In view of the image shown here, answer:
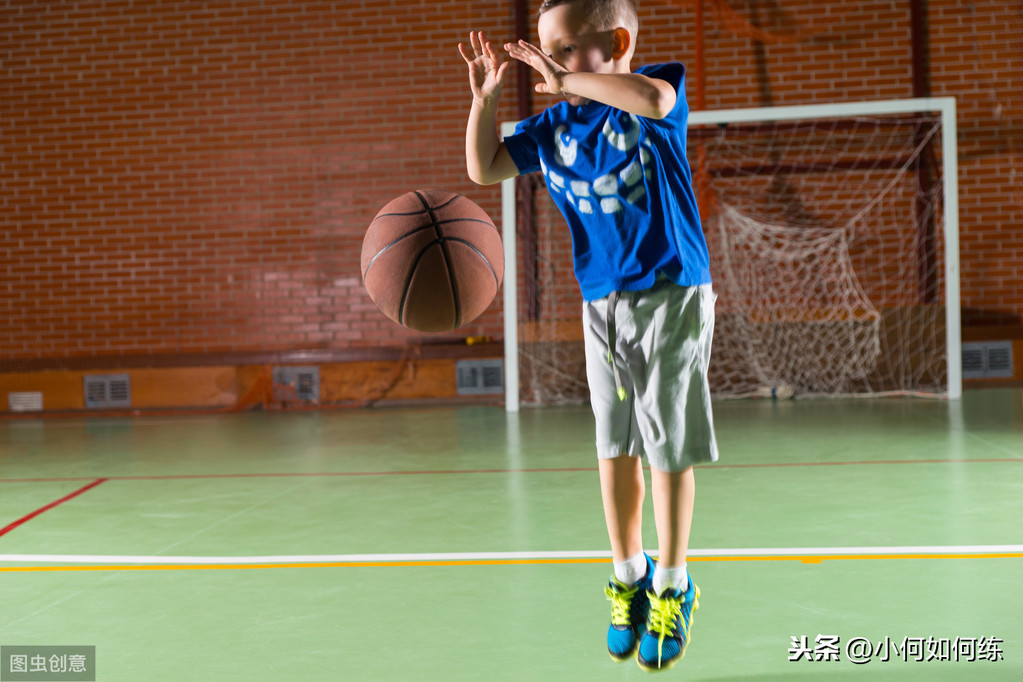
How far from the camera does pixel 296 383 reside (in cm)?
881

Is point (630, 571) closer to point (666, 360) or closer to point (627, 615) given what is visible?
point (627, 615)

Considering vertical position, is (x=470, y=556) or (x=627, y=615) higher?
(x=627, y=615)

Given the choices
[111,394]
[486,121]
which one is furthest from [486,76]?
[111,394]

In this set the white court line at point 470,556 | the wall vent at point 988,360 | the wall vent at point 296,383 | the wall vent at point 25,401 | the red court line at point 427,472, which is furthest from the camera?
the wall vent at point 25,401

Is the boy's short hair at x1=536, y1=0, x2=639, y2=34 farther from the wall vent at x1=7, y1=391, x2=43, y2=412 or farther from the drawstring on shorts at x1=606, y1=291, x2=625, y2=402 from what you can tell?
the wall vent at x1=7, y1=391, x2=43, y2=412

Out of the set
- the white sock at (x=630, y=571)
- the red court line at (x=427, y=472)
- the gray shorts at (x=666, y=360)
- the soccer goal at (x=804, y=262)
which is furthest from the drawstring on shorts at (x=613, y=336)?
the soccer goal at (x=804, y=262)

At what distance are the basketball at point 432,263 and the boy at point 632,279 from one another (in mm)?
484

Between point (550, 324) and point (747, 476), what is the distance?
4.21m

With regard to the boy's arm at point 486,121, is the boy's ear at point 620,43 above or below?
above

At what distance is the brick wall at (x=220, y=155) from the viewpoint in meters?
8.91

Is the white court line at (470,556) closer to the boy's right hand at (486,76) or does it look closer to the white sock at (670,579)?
the white sock at (670,579)

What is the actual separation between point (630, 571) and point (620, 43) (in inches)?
49.2

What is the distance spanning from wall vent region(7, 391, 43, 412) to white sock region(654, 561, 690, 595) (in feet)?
27.4

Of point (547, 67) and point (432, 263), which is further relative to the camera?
point (432, 263)
